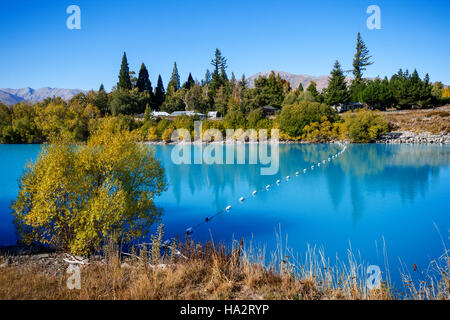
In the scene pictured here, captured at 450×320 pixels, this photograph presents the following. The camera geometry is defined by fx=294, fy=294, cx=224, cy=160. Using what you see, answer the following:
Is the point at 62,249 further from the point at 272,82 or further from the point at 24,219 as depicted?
the point at 272,82

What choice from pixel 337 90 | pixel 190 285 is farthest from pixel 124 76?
pixel 190 285

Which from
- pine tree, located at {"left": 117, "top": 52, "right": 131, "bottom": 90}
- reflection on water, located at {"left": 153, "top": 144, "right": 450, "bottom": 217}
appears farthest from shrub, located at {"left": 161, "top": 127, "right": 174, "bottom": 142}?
reflection on water, located at {"left": 153, "top": 144, "right": 450, "bottom": 217}

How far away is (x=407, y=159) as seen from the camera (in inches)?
721

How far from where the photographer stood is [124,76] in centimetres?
4862

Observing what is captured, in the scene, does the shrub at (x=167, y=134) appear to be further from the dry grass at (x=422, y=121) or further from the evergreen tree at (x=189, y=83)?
the dry grass at (x=422, y=121)

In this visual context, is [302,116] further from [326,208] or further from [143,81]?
[143,81]

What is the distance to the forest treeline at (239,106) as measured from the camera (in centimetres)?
3372

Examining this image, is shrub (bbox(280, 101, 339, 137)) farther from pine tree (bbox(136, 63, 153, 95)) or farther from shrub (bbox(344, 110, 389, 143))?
pine tree (bbox(136, 63, 153, 95))

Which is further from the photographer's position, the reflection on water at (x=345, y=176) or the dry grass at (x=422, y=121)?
the dry grass at (x=422, y=121)

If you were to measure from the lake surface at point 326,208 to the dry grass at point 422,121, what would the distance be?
17.3 meters

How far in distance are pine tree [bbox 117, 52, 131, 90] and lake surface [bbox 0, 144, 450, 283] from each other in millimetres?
34896

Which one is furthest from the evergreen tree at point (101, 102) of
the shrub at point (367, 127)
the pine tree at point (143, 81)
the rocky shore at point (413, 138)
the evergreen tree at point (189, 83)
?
the rocky shore at point (413, 138)

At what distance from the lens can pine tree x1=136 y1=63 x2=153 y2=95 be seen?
50750 millimetres
